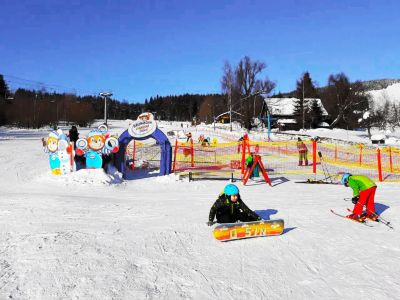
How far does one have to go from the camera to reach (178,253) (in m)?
6.22

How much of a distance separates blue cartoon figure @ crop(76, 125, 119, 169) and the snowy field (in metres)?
4.90

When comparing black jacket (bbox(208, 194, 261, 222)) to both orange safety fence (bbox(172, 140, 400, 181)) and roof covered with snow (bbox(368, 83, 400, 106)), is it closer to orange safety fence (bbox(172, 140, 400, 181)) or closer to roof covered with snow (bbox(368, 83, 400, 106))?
orange safety fence (bbox(172, 140, 400, 181))

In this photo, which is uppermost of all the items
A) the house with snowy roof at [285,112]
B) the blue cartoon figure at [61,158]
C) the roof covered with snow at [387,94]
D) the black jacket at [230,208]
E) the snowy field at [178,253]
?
the roof covered with snow at [387,94]

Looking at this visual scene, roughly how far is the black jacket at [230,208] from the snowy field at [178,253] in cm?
51

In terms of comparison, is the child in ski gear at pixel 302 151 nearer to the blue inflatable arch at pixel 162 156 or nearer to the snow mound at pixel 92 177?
the blue inflatable arch at pixel 162 156

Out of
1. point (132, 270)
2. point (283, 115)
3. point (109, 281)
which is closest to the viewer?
point (109, 281)

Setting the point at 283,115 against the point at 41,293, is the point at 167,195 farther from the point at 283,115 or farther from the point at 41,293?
the point at 283,115

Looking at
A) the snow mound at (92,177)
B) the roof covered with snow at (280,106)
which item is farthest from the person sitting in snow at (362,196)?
the roof covered with snow at (280,106)

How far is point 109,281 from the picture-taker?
500cm

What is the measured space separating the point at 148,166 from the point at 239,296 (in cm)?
1476

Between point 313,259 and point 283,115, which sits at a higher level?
point 283,115

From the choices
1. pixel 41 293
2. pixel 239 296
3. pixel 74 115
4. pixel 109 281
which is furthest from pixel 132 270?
pixel 74 115

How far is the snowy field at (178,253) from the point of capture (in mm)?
4938

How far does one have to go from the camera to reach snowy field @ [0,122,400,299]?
194 inches
